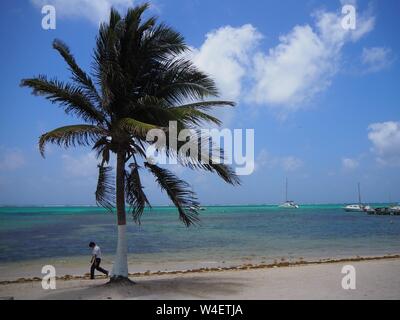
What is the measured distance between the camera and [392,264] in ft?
57.4

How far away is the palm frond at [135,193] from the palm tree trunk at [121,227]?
1.10 ft

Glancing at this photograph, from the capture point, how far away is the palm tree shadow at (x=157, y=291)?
11.2 meters

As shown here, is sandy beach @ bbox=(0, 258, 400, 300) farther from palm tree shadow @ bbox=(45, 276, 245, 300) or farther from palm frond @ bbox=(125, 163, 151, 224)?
palm frond @ bbox=(125, 163, 151, 224)

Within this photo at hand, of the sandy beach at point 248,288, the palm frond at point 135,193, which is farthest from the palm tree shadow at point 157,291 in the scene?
the palm frond at point 135,193

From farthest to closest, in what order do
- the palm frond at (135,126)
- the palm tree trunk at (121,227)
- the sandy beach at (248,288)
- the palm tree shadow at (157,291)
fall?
the palm tree trunk at (121,227) < the palm tree shadow at (157,291) < the sandy beach at (248,288) < the palm frond at (135,126)

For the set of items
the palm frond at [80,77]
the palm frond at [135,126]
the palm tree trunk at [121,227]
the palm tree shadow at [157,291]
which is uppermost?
the palm frond at [80,77]

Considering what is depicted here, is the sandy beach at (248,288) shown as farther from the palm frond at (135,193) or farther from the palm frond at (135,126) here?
the palm frond at (135,126)

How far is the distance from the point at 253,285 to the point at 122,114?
646 centimetres

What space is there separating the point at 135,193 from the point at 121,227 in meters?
1.21

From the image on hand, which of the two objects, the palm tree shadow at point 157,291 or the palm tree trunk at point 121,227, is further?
the palm tree trunk at point 121,227

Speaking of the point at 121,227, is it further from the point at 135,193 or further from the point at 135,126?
the point at 135,126
